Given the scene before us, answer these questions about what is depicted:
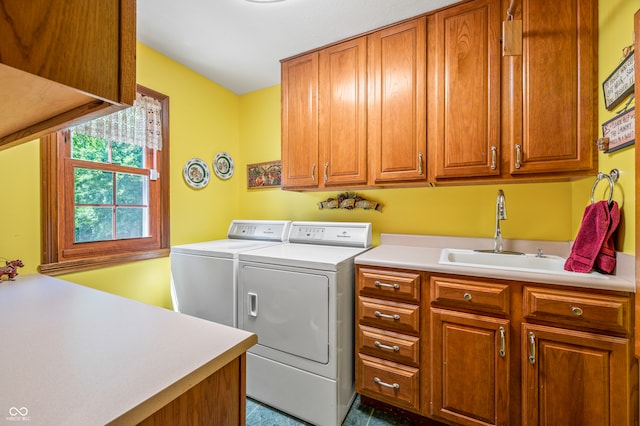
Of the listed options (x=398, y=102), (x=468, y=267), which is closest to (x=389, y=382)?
(x=468, y=267)

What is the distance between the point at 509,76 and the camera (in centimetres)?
150

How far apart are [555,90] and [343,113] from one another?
1234 mm

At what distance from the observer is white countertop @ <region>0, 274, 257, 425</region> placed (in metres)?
A: 0.45

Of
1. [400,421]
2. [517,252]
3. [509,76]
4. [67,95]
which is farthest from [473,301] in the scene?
[67,95]

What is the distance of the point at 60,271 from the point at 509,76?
2916 millimetres

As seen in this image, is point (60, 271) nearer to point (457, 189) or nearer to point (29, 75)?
point (29, 75)

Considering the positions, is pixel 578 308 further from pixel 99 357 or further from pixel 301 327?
pixel 99 357

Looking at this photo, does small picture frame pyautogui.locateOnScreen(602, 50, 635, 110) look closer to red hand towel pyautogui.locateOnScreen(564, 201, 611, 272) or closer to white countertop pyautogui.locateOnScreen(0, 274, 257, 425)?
red hand towel pyautogui.locateOnScreen(564, 201, 611, 272)

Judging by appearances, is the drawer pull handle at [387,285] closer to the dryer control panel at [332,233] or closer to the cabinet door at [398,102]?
the dryer control panel at [332,233]

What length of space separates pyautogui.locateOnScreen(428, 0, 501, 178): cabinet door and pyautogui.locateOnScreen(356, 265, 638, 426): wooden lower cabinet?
2.39ft

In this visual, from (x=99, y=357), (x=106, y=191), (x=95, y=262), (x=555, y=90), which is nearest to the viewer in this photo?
(x=99, y=357)

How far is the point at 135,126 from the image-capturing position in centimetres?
199

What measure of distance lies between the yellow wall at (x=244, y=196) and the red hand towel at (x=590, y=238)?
0.07 meters

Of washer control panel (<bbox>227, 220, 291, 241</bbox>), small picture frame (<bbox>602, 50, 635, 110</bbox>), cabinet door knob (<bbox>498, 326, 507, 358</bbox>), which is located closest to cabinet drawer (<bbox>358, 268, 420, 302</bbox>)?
cabinet door knob (<bbox>498, 326, 507, 358</bbox>)
